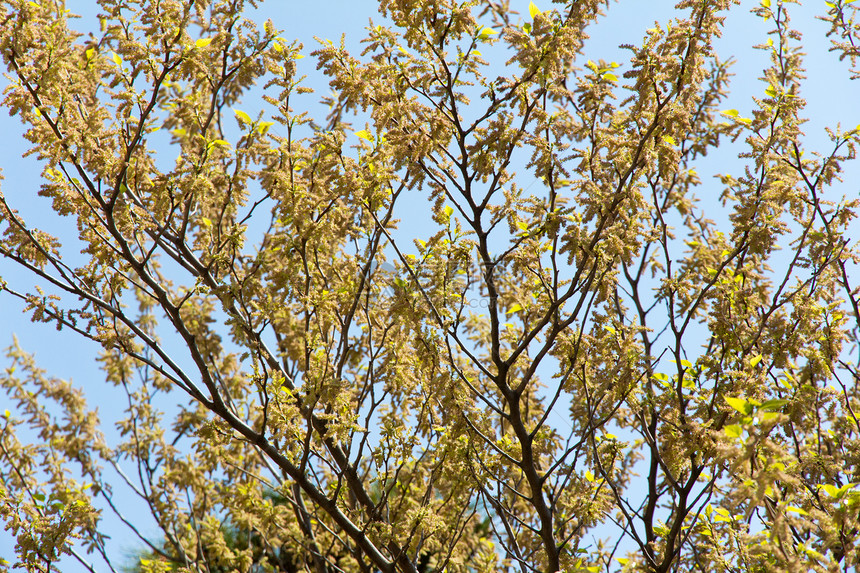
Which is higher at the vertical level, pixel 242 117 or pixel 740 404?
pixel 242 117

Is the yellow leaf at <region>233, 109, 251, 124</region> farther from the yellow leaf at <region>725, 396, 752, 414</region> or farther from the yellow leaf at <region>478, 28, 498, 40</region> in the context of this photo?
the yellow leaf at <region>725, 396, 752, 414</region>

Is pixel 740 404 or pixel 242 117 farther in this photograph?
pixel 242 117

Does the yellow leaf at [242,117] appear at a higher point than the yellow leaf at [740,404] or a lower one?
higher

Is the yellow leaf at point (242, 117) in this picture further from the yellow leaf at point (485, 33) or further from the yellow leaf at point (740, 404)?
the yellow leaf at point (740, 404)

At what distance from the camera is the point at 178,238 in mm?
4699

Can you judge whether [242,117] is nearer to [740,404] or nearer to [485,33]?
[485,33]

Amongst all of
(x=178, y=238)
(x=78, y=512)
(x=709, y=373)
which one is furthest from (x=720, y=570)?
(x=78, y=512)

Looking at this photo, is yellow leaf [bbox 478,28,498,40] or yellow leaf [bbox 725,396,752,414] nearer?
yellow leaf [bbox 725,396,752,414]

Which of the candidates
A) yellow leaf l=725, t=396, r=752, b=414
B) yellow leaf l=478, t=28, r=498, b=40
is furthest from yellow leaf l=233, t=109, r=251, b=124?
yellow leaf l=725, t=396, r=752, b=414

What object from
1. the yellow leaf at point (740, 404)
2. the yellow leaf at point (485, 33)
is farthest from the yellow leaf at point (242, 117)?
the yellow leaf at point (740, 404)

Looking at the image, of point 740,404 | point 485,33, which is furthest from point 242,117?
point 740,404

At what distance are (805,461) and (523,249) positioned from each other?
1.83m

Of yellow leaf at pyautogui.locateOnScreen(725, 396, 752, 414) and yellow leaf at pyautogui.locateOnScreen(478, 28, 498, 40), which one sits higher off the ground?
yellow leaf at pyautogui.locateOnScreen(478, 28, 498, 40)

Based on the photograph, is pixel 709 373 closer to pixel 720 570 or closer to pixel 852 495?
pixel 720 570
